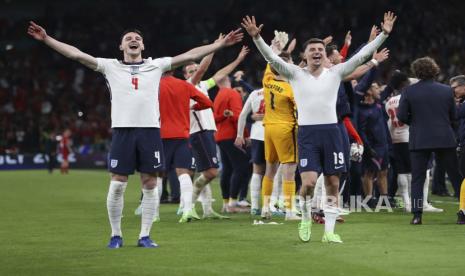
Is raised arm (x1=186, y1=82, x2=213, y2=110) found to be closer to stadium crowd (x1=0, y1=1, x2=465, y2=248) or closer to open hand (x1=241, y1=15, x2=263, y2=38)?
stadium crowd (x1=0, y1=1, x2=465, y2=248)

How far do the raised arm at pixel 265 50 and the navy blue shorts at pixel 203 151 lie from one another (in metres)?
3.90

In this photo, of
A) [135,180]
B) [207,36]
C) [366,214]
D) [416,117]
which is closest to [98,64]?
[416,117]

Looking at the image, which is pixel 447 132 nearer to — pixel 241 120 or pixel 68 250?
pixel 241 120

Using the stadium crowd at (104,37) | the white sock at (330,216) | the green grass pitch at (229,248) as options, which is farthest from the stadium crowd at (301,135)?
the stadium crowd at (104,37)

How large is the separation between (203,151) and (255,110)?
4.62ft

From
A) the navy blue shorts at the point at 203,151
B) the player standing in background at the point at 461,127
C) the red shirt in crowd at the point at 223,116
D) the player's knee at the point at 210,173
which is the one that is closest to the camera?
the player standing in background at the point at 461,127

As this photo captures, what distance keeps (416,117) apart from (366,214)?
7.73 feet

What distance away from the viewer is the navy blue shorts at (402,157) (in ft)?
53.6

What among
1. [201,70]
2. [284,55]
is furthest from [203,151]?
[284,55]

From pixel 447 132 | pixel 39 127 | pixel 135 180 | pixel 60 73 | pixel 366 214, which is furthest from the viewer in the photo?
pixel 60 73

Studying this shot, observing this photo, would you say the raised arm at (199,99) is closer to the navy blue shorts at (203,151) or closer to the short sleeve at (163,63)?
the navy blue shorts at (203,151)

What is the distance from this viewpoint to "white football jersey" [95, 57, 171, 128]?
35.7 ft

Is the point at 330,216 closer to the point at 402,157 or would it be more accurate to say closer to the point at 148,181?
the point at 148,181

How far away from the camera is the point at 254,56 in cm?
4547
